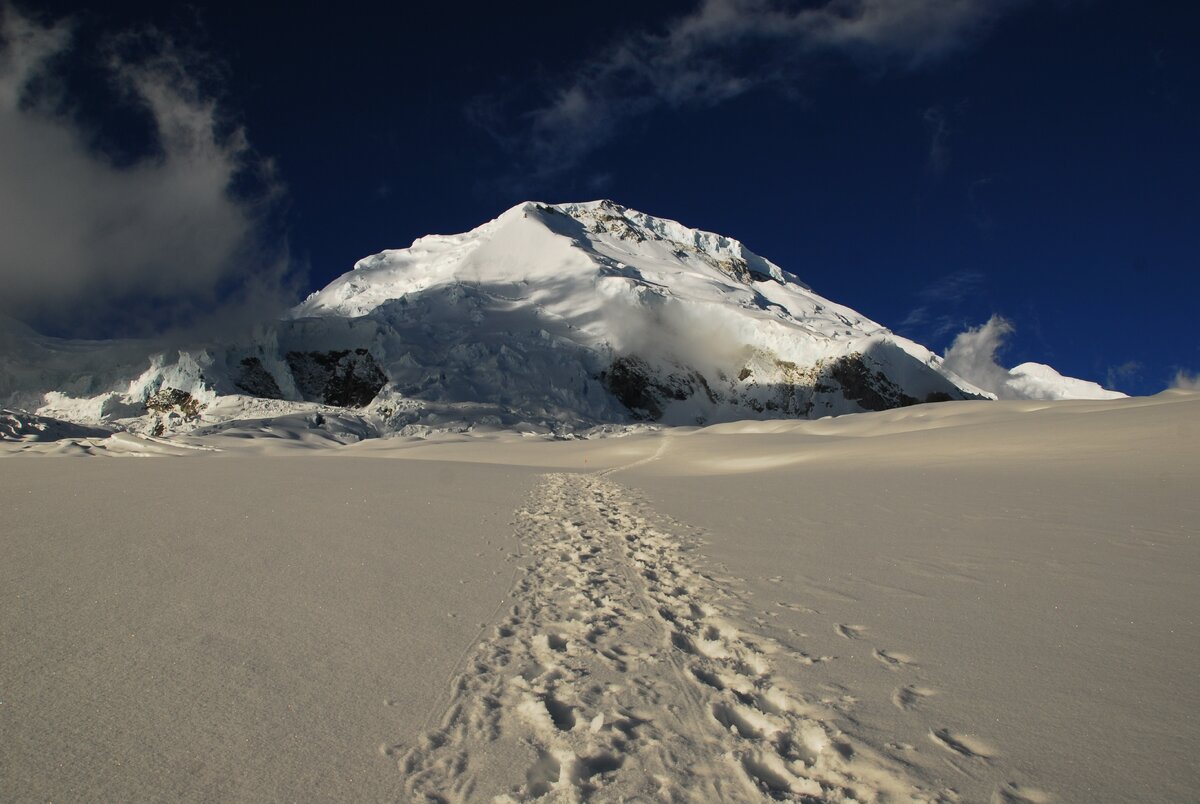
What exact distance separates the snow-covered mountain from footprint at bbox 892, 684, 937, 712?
6308cm

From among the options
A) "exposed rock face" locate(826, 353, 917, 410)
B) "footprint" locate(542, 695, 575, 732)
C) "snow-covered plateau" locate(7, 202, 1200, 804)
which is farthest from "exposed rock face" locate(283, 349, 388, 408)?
"footprint" locate(542, 695, 575, 732)

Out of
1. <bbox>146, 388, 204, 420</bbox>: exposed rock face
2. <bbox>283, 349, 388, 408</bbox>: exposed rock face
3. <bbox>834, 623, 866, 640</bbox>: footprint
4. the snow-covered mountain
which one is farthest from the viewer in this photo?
<bbox>283, 349, 388, 408</bbox>: exposed rock face

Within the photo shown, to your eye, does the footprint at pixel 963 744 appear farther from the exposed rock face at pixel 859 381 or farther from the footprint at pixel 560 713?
the exposed rock face at pixel 859 381

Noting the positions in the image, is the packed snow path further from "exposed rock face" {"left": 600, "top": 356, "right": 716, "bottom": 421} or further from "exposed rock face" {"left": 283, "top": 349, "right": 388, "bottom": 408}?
"exposed rock face" {"left": 600, "top": 356, "right": 716, "bottom": 421}

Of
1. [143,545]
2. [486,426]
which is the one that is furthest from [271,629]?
[486,426]

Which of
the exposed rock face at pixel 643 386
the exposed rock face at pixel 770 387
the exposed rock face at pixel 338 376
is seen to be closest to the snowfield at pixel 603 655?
the exposed rock face at pixel 338 376

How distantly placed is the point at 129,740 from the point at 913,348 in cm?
16212

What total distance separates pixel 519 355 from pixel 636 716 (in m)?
80.6

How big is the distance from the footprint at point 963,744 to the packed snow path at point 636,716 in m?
0.31

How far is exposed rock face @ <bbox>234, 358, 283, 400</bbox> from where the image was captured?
7838 cm

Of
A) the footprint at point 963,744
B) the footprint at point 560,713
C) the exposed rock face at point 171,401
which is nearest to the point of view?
the footprint at point 963,744

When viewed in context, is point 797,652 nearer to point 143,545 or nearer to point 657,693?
point 657,693

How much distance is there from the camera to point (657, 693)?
3334 mm

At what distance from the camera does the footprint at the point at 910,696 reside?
9.80ft
